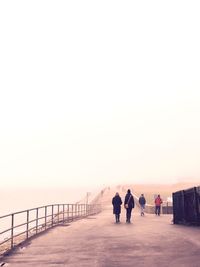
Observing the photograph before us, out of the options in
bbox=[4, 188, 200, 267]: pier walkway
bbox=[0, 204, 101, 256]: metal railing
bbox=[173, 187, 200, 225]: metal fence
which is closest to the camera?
bbox=[4, 188, 200, 267]: pier walkway

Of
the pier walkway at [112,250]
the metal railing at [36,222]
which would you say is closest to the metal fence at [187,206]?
the pier walkway at [112,250]

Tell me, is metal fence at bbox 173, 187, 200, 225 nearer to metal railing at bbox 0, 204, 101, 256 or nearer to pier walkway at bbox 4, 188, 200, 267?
pier walkway at bbox 4, 188, 200, 267

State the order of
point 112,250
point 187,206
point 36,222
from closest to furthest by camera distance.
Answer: point 112,250
point 36,222
point 187,206

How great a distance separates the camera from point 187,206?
2250cm

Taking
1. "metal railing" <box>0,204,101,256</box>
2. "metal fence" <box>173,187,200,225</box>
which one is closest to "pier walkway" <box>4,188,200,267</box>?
"metal railing" <box>0,204,101,256</box>

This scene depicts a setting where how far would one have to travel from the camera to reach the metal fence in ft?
67.4

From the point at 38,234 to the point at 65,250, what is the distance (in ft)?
19.1

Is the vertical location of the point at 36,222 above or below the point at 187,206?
below

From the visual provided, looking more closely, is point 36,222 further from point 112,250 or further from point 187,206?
point 112,250

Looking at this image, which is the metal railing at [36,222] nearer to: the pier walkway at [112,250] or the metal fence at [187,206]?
the pier walkway at [112,250]

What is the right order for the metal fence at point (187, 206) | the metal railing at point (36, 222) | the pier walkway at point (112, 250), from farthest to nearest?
the metal fence at point (187, 206) < the metal railing at point (36, 222) < the pier walkway at point (112, 250)

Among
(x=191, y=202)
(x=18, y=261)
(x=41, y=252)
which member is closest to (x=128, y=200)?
(x=191, y=202)

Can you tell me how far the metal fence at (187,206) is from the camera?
20.5 metres

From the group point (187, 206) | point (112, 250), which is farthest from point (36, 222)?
point (112, 250)
